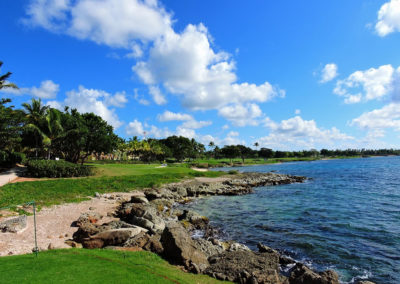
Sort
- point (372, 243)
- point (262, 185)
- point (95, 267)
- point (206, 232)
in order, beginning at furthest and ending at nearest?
point (262, 185)
point (206, 232)
point (372, 243)
point (95, 267)

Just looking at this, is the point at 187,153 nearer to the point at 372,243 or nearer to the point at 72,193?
the point at 72,193

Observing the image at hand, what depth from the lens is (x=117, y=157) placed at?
442 ft

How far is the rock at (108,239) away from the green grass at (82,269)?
1.89m

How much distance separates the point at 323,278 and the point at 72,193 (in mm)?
23666

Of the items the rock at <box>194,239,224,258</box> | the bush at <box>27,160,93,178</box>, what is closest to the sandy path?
the rock at <box>194,239,224,258</box>

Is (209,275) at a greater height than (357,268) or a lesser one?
greater

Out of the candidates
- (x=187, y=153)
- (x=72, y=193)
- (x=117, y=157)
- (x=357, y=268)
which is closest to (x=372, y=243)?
(x=357, y=268)

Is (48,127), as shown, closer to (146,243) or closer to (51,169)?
(51,169)

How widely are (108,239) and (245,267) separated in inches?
254

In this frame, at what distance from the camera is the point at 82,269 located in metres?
6.82

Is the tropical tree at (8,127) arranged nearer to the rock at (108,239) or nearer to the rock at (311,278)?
the rock at (108,239)

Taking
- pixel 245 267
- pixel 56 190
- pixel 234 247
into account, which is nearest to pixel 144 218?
pixel 234 247

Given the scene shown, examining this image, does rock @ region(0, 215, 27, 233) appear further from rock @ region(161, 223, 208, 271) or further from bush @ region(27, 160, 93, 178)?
bush @ region(27, 160, 93, 178)

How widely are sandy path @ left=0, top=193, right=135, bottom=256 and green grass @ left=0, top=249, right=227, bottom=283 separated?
2839mm
